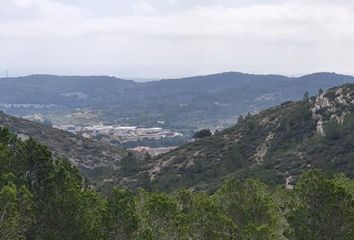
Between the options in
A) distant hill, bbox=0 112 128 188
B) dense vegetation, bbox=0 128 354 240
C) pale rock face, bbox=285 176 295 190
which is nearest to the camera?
dense vegetation, bbox=0 128 354 240

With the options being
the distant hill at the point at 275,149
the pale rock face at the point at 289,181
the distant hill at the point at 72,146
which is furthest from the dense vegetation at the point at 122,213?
the distant hill at the point at 72,146

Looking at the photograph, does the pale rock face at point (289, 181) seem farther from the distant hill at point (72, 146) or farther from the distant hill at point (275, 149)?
the distant hill at point (72, 146)

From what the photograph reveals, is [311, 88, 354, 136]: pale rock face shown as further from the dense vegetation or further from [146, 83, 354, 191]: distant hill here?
the dense vegetation

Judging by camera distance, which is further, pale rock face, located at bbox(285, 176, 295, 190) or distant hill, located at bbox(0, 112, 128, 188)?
distant hill, located at bbox(0, 112, 128, 188)

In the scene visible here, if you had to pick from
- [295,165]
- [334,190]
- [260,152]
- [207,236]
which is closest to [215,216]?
[207,236]

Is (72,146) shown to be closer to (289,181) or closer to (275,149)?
(275,149)

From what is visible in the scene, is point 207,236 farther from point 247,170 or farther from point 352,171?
point 247,170

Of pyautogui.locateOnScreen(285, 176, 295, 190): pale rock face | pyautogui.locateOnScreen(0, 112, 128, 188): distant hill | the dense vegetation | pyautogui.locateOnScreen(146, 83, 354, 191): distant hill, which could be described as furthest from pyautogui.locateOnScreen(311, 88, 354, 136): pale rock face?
the dense vegetation

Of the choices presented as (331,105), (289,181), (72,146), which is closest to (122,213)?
(289,181)
